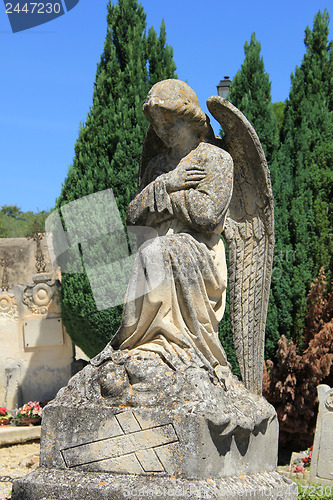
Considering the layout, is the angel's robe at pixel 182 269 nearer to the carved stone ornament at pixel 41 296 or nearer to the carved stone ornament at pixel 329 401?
the carved stone ornament at pixel 329 401

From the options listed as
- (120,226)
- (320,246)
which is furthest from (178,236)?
(320,246)

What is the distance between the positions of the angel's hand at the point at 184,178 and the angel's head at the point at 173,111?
247 mm

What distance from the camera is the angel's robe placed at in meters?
3.82

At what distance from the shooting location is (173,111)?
4.08 meters

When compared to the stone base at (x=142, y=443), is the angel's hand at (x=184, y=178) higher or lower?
higher

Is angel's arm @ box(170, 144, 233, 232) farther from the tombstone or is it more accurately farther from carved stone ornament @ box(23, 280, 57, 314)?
carved stone ornament @ box(23, 280, 57, 314)

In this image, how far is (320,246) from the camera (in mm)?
8273

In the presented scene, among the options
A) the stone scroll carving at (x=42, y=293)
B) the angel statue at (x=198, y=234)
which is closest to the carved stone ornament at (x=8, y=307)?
the stone scroll carving at (x=42, y=293)

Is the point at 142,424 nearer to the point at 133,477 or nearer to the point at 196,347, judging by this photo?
the point at 133,477

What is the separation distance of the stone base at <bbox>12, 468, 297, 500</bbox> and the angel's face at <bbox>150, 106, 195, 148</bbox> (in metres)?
2.09

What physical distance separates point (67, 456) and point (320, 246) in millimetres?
5409

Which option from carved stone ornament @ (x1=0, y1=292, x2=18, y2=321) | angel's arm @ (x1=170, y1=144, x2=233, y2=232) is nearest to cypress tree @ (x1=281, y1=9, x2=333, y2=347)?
angel's arm @ (x1=170, y1=144, x2=233, y2=232)

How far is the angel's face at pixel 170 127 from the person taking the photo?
4117 mm

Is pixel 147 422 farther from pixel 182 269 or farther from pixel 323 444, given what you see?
pixel 323 444
